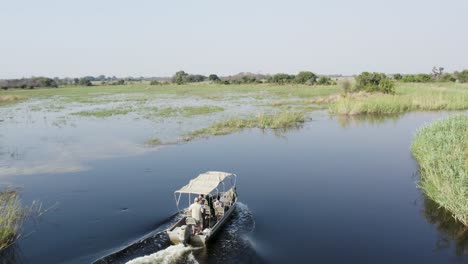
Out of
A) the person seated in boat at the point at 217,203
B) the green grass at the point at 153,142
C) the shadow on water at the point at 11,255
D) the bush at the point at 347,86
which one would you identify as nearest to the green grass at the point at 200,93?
the bush at the point at 347,86

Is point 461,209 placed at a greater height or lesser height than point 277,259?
greater

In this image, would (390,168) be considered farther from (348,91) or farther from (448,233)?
(348,91)

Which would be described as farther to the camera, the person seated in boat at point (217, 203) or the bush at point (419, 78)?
the bush at point (419, 78)

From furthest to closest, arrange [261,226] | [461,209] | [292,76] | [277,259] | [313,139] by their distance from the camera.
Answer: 1. [292,76]
2. [313,139]
3. [261,226]
4. [461,209]
5. [277,259]

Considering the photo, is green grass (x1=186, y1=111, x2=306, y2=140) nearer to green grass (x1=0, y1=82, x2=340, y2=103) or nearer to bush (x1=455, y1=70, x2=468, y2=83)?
green grass (x1=0, y1=82, x2=340, y2=103)

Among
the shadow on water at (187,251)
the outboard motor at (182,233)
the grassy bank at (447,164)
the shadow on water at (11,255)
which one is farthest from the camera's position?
the grassy bank at (447,164)

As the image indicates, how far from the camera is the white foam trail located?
576 inches

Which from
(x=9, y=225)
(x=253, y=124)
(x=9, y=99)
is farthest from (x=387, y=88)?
(x=9, y=99)

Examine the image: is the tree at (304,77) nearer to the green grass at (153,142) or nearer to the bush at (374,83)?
the bush at (374,83)

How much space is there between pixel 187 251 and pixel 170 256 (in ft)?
2.51

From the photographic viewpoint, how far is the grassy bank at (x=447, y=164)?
17.3 m

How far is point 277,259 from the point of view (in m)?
15.2

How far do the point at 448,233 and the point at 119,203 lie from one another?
51.9ft

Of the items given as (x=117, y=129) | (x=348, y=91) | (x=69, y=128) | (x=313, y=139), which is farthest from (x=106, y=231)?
(x=348, y=91)
